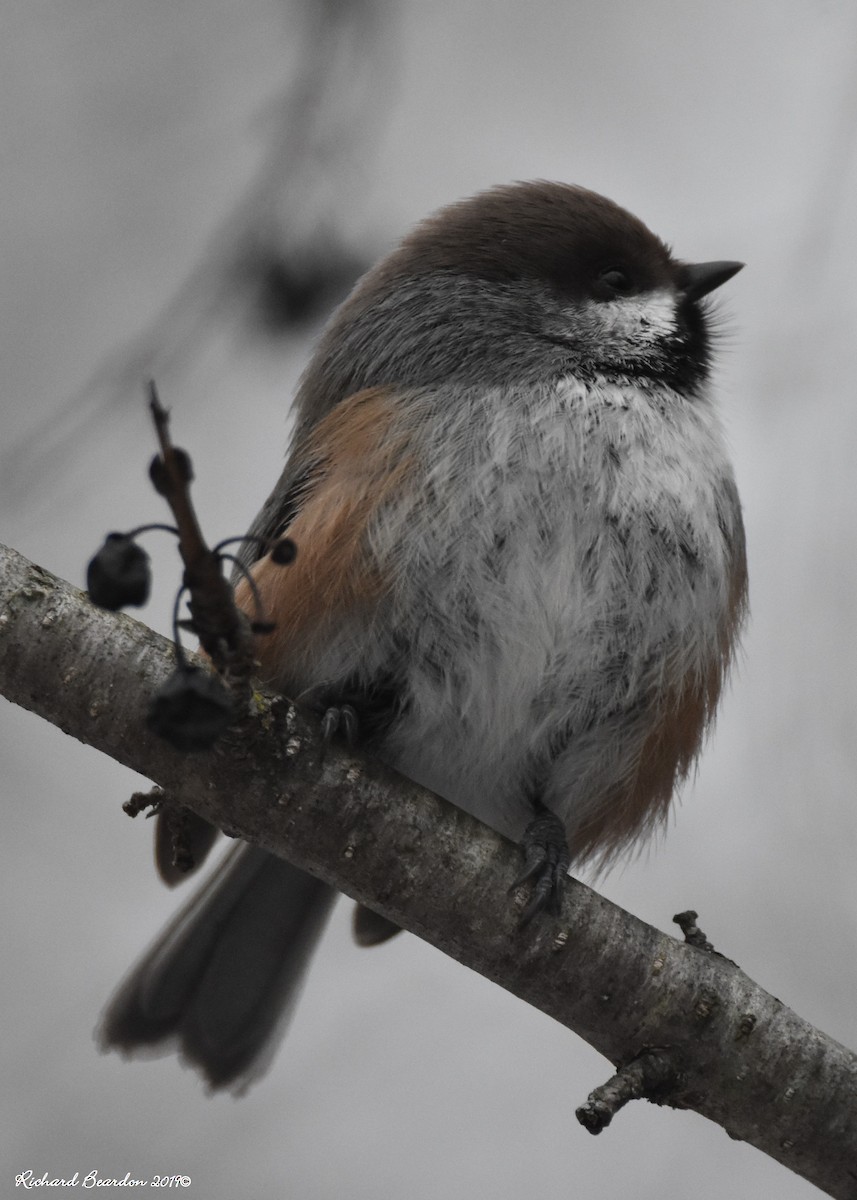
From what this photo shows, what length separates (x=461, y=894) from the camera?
8.43 ft

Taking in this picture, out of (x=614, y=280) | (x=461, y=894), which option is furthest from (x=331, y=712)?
(x=614, y=280)

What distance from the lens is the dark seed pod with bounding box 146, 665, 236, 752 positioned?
70.3 inches

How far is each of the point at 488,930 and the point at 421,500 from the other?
96 cm

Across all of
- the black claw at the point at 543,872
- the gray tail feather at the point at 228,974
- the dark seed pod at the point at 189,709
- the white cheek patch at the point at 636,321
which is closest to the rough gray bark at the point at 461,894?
the black claw at the point at 543,872

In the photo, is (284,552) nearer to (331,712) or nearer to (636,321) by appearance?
(331,712)

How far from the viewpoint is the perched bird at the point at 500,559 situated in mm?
2883

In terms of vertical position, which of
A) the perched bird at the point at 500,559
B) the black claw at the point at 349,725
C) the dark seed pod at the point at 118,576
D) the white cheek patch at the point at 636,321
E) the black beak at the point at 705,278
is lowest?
the dark seed pod at the point at 118,576

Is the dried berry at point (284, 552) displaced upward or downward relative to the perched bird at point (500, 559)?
downward

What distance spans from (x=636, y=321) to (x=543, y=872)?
161 cm

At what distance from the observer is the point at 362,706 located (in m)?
2.93

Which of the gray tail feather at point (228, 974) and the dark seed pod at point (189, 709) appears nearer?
the dark seed pod at point (189, 709)

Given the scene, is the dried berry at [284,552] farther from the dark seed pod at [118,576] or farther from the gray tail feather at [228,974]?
the gray tail feather at [228,974]

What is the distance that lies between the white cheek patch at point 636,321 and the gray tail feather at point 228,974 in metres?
1.78

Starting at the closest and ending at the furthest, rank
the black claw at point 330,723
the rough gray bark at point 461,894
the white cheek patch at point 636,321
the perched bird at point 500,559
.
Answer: the rough gray bark at point 461,894
the black claw at point 330,723
the perched bird at point 500,559
the white cheek patch at point 636,321
